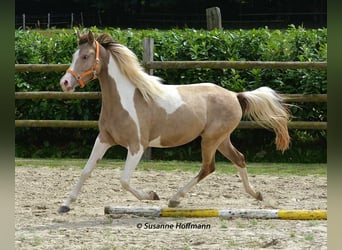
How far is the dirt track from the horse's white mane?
3.69 ft

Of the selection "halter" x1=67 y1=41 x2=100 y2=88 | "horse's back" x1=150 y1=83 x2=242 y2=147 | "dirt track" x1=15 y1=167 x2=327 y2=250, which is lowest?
"dirt track" x1=15 y1=167 x2=327 y2=250

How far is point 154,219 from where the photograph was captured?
514cm

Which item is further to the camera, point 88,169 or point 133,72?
point 133,72

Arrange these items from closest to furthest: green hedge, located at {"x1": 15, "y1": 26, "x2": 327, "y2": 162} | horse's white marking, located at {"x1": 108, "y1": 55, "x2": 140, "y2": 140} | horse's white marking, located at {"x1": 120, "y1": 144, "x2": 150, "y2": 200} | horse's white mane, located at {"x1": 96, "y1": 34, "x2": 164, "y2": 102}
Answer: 1. horse's white marking, located at {"x1": 120, "y1": 144, "x2": 150, "y2": 200}
2. horse's white marking, located at {"x1": 108, "y1": 55, "x2": 140, "y2": 140}
3. horse's white mane, located at {"x1": 96, "y1": 34, "x2": 164, "y2": 102}
4. green hedge, located at {"x1": 15, "y1": 26, "x2": 327, "y2": 162}

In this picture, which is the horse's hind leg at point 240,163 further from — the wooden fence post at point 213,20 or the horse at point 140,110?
the wooden fence post at point 213,20

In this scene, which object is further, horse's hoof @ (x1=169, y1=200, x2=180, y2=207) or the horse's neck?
horse's hoof @ (x1=169, y1=200, x2=180, y2=207)

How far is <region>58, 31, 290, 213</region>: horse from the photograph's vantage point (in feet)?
18.0

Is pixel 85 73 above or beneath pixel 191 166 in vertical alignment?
above

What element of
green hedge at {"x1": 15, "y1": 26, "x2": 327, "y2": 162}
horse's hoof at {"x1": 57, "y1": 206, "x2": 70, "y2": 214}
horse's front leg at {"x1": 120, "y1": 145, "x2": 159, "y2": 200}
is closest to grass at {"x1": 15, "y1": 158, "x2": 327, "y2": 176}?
green hedge at {"x1": 15, "y1": 26, "x2": 327, "y2": 162}

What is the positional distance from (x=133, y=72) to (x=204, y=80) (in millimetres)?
4380

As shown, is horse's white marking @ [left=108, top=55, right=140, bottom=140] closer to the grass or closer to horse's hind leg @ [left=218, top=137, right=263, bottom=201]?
horse's hind leg @ [left=218, top=137, right=263, bottom=201]

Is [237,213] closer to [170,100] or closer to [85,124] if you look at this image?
[170,100]

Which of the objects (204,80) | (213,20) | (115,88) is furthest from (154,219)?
(213,20)

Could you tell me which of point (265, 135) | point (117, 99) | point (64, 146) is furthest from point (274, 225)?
point (64, 146)
